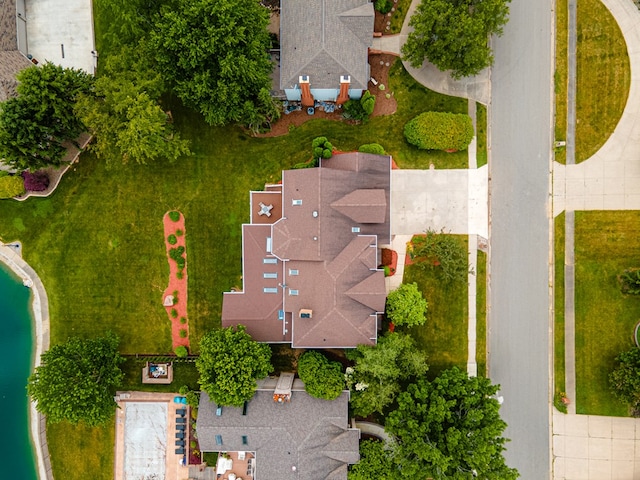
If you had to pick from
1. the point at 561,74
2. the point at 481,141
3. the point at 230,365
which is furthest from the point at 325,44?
the point at 230,365

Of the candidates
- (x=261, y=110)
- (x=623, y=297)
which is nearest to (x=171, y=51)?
(x=261, y=110)

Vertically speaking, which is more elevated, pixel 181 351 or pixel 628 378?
pixel 181 351

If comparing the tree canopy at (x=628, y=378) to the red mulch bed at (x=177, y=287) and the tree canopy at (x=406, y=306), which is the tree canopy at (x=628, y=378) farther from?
the red mulch bed at (x=177, y=287)

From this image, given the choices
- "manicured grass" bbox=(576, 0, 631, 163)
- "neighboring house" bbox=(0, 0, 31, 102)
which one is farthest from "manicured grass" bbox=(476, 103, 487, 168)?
"neighboring house" bbox=(0, 0, 31, 102)

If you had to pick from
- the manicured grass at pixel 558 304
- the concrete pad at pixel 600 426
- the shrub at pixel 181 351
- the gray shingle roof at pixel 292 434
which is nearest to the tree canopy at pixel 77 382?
the shrub at pixel 181 351

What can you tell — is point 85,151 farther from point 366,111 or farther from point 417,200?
point 417,200

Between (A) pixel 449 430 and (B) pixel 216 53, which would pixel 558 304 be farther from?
(B) pixel 216 53
